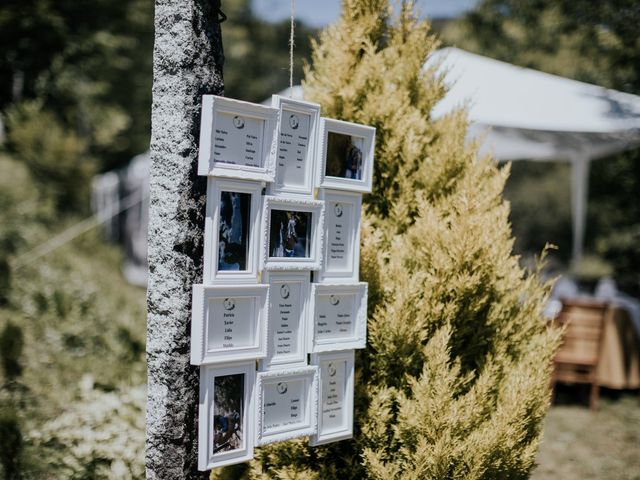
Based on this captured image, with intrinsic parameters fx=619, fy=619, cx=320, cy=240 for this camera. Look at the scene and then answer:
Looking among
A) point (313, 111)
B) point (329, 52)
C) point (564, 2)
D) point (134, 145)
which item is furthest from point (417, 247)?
point (134, 145)

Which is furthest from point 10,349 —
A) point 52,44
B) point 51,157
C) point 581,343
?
point 51,157

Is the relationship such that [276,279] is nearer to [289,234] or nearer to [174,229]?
[289,234]

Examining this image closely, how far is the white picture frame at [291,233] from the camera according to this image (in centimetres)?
239

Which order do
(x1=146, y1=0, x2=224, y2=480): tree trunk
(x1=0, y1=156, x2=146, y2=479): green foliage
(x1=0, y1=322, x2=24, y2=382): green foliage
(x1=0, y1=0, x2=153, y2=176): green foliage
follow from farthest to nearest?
(x1=0, y1=0, x2=153, y2=176): green foliage < (x1=0, y1=322, x2=24, y2=382): green foliage < (x1=0, y1=156, x2=146, y2=479): green foliage < (x1=146, y1=0, x2=224, y2=480): tree trunk

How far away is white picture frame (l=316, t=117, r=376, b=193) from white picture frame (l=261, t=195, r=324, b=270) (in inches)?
5.6

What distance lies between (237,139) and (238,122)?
2.6 inches

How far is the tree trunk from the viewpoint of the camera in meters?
2.33

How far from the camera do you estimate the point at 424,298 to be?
2781mm

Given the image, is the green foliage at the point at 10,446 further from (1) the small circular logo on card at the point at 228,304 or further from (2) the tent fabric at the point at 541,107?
Result: (2) the tent fabric at the point at 541,107

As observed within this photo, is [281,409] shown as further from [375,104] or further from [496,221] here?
[375,104]

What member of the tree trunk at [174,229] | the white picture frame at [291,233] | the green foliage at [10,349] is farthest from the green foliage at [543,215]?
the tree trunk at [174,229]

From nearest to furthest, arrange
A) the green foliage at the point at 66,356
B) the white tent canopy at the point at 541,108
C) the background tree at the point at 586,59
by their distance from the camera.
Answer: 1. the green foliage at the point at 66,356
2. the white tent canopy at the point at 541,108
3. the background tree at the point at 586,59

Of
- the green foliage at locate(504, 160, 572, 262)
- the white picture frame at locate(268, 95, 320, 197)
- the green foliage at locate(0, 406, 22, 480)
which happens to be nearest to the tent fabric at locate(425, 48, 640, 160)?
the white picture frame at locate(268, 95, 320, 197)

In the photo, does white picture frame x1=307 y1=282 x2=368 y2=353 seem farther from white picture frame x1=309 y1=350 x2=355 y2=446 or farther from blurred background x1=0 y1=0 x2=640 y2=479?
blurred background x1=0 y1=0 x2=640 y2=479
